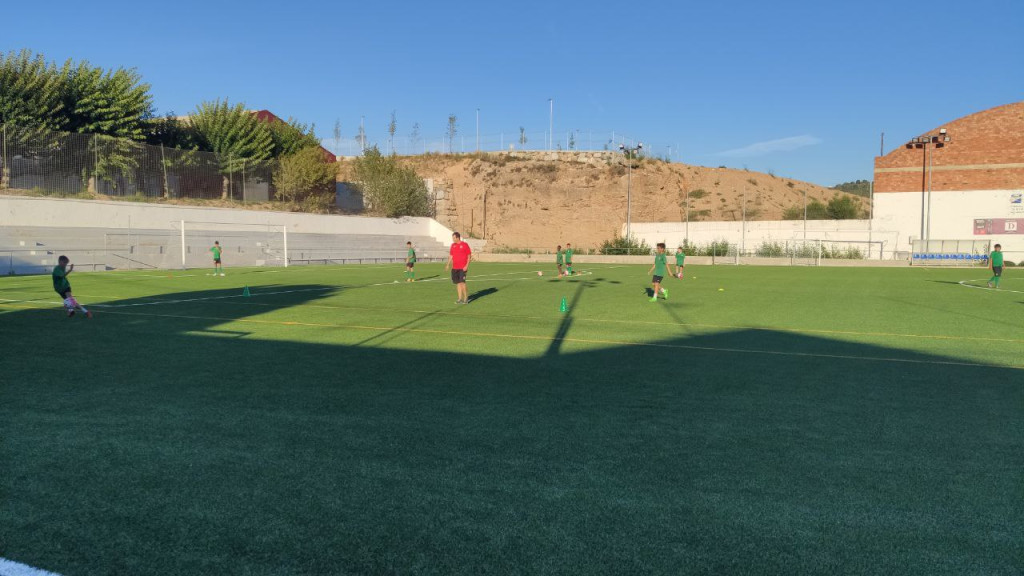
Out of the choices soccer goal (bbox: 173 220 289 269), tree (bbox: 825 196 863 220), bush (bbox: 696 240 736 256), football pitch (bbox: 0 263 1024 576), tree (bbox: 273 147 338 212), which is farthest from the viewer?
tree (bbox: 825 196 863 220)

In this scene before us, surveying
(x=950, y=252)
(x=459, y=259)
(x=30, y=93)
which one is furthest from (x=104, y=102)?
(x=950, y=252)

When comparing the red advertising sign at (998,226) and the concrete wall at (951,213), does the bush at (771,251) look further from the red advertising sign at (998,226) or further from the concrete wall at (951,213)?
the red advertising sign at (998,226)

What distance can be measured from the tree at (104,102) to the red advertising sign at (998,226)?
59081mm

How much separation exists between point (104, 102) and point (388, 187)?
24.1 meters

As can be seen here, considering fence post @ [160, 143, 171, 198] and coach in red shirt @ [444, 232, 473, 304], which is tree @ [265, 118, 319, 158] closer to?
fence post @ [160, 143, 171, 198]

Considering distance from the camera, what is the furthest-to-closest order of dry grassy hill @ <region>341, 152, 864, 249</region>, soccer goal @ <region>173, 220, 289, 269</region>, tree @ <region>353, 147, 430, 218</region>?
dry grassy hill @ <region>341, 152, 864, 249</region>, tree @ <region>353, 147, 430, 218</region>, soccer goal @ <region>173, 220, 289, 269</region>

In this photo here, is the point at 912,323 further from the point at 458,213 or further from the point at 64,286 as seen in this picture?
the point at 458,213

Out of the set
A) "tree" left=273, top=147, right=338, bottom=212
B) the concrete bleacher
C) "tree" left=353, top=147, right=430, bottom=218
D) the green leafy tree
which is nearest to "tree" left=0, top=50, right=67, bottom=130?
the concrete bleacher

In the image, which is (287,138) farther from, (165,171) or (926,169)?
(926,169)

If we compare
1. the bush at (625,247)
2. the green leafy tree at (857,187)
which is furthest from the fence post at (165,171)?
the green leafy tree at (857,187)

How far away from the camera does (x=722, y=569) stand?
3.41 m

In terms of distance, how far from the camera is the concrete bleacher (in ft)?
113

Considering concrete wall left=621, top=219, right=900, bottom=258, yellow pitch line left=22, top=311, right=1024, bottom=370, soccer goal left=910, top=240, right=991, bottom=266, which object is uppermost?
concrete wall left=621, top=219, right=900, bottom=258

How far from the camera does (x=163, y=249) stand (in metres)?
41.2
